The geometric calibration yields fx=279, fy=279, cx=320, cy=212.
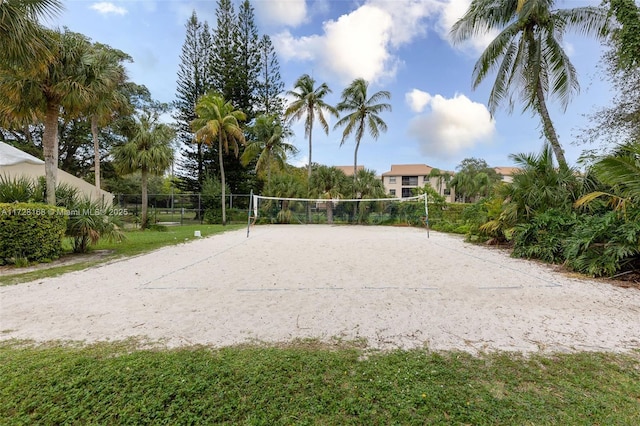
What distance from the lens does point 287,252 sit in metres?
8.15

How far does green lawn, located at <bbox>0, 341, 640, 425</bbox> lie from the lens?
67.9 inches

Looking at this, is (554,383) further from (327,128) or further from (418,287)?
(327,128)

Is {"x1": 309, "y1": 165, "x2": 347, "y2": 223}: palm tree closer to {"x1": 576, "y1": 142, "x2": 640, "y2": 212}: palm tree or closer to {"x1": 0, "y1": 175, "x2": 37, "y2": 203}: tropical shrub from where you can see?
{"x1": 0, "y1": 175, "x2": 37, "y2": 203}: tropical shrub

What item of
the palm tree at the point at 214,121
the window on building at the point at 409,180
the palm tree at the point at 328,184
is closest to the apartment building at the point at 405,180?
the window on building at the point at 409,180

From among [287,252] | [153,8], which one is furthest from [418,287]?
[153,8]

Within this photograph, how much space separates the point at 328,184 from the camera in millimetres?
20484

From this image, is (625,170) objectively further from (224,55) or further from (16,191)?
(224,55)

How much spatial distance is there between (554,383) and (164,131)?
1755 cm

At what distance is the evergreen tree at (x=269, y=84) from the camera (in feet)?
85.0

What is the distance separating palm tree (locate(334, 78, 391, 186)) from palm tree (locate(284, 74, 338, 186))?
1191mm

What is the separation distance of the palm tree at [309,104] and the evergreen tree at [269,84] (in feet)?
18.2

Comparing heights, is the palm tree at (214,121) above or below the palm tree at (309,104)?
below

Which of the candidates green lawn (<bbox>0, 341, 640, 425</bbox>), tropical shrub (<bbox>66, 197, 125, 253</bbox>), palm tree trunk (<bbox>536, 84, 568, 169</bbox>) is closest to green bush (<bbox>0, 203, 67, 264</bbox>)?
tropical shrub (<bbox>66, 197, 125, 253</bbox>)

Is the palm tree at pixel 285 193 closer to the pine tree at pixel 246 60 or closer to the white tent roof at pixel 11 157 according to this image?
the pine tree at pixel 246 60
